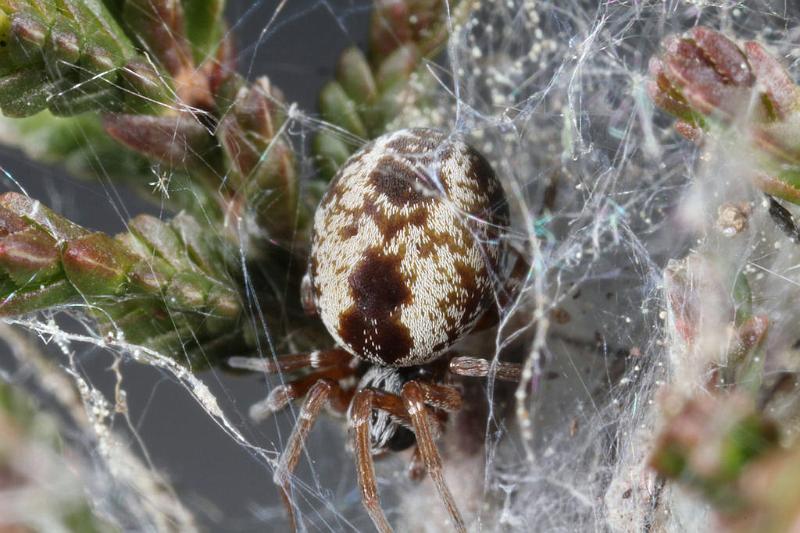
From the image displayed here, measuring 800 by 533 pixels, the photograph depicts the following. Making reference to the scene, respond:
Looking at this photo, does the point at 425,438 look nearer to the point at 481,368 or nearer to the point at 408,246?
the point at 481,368

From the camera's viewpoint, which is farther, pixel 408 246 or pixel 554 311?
pixel 554 311

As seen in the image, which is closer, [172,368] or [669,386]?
[669,386]

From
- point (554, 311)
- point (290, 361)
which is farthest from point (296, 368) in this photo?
point (554, 311)

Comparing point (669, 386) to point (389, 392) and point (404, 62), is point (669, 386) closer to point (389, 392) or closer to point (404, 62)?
point (389, 392)

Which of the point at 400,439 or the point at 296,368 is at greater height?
the point at 296,368

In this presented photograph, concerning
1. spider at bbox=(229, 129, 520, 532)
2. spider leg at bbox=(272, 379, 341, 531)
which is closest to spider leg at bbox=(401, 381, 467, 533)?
spider at bbox=(229, 129, 520, 532)

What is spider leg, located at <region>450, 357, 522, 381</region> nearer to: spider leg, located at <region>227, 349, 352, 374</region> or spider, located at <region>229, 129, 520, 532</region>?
spider, located at <region>229, 129, 520, 532</region>

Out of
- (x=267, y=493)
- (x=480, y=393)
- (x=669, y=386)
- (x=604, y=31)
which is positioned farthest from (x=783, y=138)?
(x=267, y=493)
